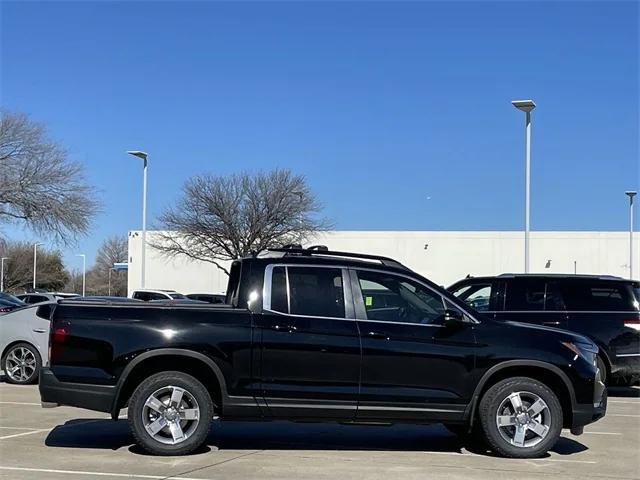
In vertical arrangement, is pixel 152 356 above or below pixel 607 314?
below

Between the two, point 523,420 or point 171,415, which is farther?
point 523,420

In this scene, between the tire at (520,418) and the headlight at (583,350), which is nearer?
the tire at (520,418)

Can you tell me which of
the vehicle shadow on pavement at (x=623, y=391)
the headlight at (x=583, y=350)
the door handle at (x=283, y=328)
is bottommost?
the vehicle shadow on pavement at (x=623, y=391)

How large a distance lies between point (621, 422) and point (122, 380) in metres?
6.60

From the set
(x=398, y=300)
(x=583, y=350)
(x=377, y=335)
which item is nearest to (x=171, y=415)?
(x=377, y=335)

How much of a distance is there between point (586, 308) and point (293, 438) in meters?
5.95

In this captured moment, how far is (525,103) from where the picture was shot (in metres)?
20.9

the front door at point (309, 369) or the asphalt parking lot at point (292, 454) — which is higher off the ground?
the front door at point (309, 369)

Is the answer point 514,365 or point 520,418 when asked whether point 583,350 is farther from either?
point 520,418

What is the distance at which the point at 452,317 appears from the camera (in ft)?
25.5

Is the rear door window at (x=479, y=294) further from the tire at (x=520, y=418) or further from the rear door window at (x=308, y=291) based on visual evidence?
the rear door window at (x=308, y=291)

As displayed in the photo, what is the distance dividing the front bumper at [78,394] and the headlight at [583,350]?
4.55 meters

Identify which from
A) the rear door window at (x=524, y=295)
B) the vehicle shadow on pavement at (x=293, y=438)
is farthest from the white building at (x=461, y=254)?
the vehicle shadow on pavement at (x=293, y=438)

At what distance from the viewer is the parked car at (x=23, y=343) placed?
43.9 feet
